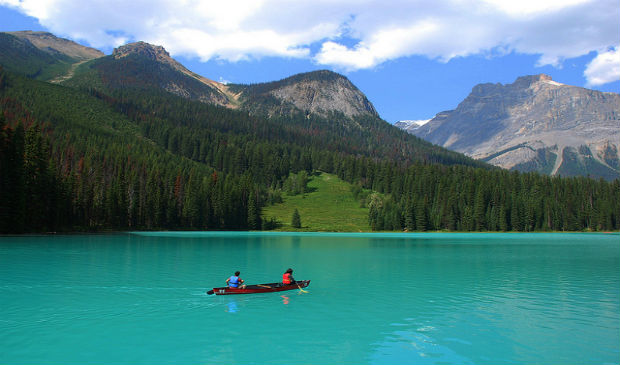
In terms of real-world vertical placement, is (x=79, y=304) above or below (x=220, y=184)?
below

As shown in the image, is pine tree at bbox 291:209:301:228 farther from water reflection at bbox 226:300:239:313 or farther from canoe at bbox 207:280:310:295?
water reflection at bbox 226:300:239:313

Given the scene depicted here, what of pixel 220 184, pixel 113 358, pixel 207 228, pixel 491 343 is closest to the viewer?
pixel 113 358

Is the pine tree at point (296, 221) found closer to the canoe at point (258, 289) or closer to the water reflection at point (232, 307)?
the canoe at point (258, 289)

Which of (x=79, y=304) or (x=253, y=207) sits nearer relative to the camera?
(x=79, y=304)

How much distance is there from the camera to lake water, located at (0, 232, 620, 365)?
20781mm

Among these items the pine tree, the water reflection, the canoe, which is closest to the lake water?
the water reflection

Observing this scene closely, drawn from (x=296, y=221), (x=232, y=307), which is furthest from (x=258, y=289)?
(x=296, y=221)

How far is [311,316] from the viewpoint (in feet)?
94.3

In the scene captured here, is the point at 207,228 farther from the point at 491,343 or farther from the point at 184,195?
the point at 491,343

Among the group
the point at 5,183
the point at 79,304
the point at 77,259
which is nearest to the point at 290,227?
the point at 5,183

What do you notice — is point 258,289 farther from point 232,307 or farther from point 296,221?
point 296,221

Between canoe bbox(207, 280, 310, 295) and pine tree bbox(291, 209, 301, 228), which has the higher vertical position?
pine tree bbox(291, 209, 301, 228)

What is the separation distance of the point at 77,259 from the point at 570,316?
5834 centimetres

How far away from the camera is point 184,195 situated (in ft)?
581
